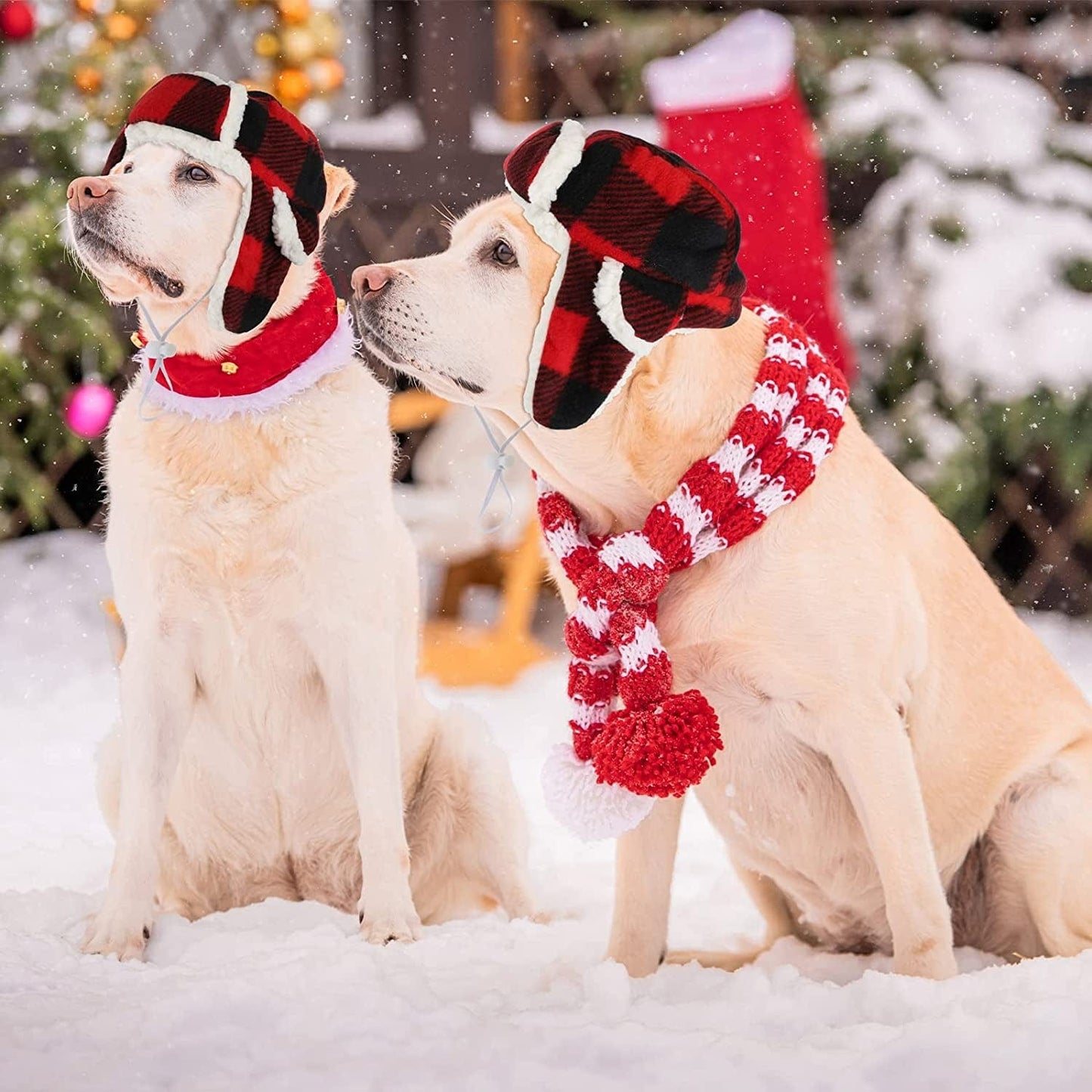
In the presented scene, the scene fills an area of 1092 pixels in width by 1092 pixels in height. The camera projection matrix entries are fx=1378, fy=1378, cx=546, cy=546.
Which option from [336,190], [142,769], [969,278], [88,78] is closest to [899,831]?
[142,769]

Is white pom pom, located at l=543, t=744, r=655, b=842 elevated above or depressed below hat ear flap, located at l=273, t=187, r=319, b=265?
below

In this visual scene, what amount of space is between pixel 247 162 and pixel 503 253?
372mm

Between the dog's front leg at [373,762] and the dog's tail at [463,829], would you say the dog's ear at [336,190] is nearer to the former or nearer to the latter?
the dog's front leg at [373,762]

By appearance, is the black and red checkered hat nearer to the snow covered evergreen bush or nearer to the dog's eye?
the dog's eye

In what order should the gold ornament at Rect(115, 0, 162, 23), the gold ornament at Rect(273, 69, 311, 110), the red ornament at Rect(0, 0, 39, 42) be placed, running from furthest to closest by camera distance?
the gold ornament at Rect(273, 69, 311, 110) → the gold ornament at Rect(115, 0, 162, 23) → the red ornament at Rect(0, 0, 39, 42)

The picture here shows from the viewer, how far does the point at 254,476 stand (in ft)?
5.43

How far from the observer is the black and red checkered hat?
133 cm

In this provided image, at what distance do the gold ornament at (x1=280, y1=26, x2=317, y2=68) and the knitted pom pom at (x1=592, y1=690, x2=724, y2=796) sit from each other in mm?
2059

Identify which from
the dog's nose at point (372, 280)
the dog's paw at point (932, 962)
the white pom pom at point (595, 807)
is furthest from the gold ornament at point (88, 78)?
the dog's paw at point (932, 962)

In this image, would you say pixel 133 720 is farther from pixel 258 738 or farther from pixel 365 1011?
pixel 365 1011

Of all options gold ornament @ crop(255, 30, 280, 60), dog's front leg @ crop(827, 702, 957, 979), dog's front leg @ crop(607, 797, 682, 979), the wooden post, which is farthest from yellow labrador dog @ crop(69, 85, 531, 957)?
the wooden post

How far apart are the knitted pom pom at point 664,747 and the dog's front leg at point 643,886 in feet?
0.74

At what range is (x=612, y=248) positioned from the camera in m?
1.33

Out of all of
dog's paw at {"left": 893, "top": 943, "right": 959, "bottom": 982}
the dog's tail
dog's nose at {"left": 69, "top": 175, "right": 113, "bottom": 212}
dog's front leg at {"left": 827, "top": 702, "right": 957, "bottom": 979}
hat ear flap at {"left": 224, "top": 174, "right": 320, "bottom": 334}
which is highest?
dog's nose at {"left": 69, "top": 175, "right": 113, "bottom": 212}
